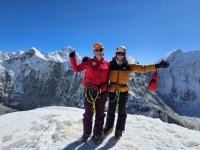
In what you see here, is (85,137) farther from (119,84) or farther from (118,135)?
(119,84)

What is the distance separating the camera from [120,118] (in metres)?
9.91

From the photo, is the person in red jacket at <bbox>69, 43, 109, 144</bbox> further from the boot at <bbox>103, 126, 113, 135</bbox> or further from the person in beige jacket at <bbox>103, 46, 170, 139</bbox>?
the boot at <bbox>103, 126, 113, 135</bbox>

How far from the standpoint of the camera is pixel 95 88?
29.5 ft

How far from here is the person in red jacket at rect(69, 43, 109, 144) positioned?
29.4 ft

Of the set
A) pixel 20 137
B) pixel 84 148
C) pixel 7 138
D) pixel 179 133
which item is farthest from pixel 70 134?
pixel 179 133

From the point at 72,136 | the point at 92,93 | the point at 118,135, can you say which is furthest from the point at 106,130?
the point at 92,93

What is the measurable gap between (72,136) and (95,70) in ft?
8.76

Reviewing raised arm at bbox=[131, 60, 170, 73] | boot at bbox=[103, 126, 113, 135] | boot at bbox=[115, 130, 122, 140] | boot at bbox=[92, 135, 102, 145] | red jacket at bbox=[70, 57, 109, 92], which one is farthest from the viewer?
raised arm at bbox=[131, 60, 170, 73]

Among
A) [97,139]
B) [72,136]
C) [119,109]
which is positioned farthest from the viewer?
[119,109]

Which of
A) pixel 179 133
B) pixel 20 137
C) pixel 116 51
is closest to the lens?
pixel 20 137

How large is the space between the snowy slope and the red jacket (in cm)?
204

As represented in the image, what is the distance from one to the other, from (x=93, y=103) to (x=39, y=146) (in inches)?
95.2

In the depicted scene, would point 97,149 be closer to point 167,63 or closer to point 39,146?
point 39,146

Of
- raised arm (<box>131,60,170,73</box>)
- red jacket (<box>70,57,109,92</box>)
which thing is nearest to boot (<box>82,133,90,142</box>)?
red jacket (<box>70,57,109,92</box>)
